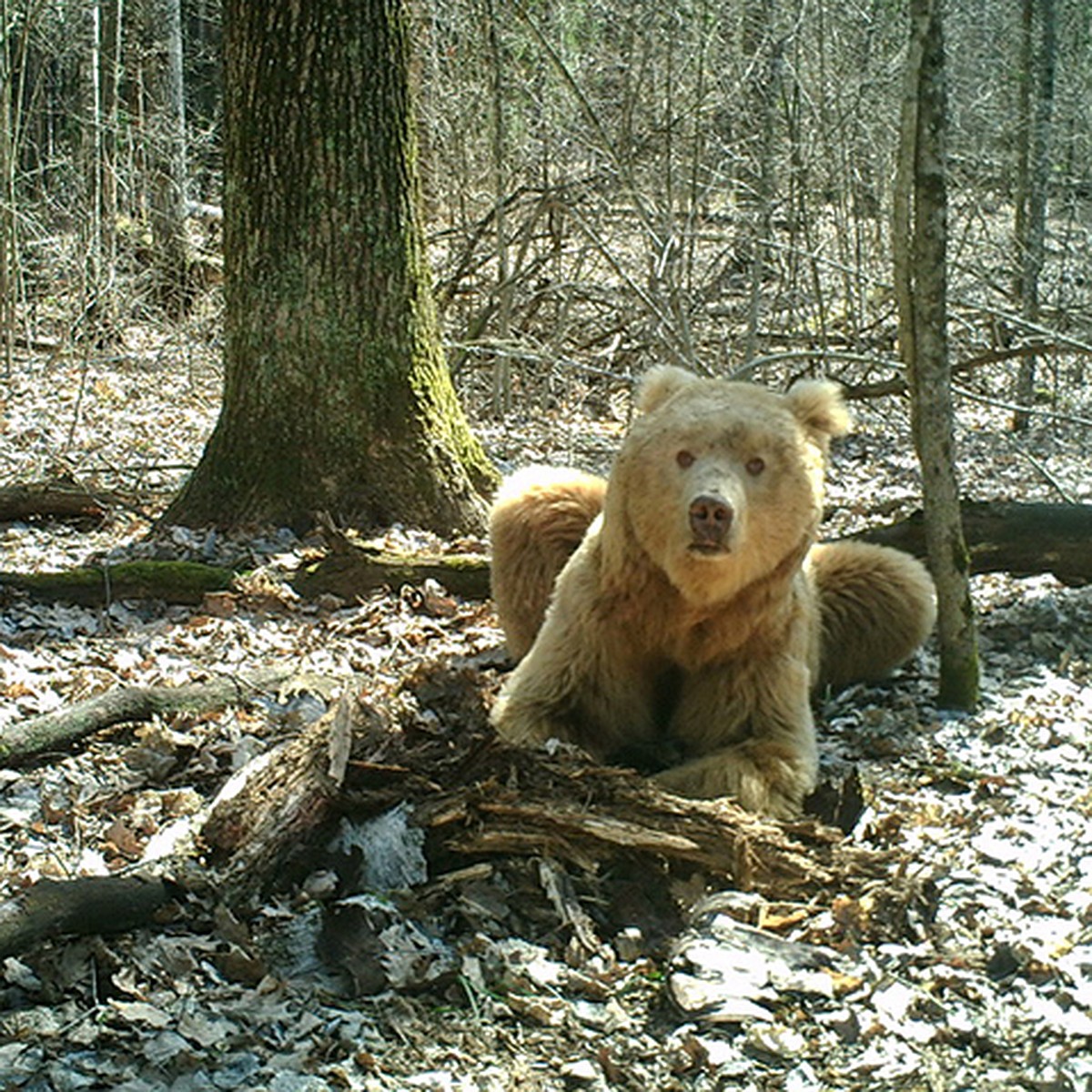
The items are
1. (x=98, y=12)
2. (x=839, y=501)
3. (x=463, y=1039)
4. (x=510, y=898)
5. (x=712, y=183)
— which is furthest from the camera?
(x=98, y=12)

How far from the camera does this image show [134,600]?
6395 mm

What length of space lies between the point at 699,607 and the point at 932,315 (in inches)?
64.0

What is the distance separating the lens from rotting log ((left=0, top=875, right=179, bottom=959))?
10.5 ft

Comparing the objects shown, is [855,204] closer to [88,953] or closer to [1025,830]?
[1025,830]

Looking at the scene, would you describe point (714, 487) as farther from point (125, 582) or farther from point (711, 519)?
point (125, 582)

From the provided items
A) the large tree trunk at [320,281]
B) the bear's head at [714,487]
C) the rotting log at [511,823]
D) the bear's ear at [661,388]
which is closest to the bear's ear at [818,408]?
the bear's head at [714,487]

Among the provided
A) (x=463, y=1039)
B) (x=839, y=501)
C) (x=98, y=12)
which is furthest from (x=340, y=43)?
(x=98, y=12)

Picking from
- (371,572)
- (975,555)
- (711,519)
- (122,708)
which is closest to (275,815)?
(122,708)

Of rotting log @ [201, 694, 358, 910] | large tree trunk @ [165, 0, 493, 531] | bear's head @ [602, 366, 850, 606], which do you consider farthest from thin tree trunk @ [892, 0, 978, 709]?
large tree trunk @ [165, 0, 493, 531]

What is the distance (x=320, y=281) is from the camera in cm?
702

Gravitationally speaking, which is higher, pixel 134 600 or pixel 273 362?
pixel 273 362

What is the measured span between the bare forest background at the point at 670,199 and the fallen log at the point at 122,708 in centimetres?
417

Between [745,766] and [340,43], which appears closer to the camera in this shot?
[745,766]

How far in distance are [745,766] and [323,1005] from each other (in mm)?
1742
